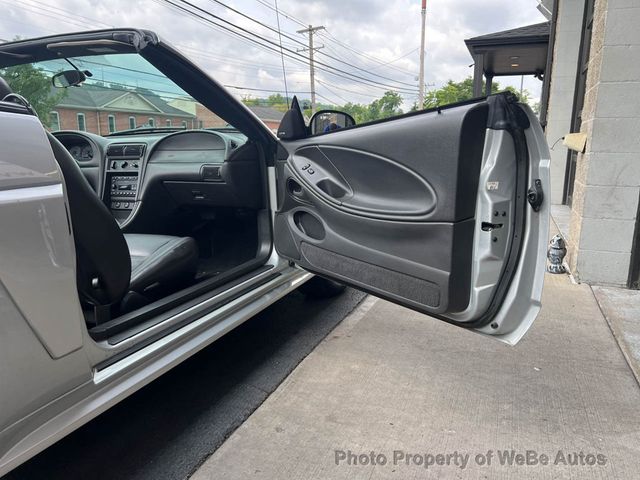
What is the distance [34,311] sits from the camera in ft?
4.41

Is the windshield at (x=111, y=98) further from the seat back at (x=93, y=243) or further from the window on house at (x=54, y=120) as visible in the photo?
the seat back at (x=93, y=243)

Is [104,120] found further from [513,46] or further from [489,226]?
[513,46]

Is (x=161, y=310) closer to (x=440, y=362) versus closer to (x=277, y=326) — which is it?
(x=277, y=326)

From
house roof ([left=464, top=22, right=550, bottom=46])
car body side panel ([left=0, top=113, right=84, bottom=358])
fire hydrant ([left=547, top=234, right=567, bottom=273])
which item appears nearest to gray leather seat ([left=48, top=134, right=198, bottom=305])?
car body side panel ([left=0, top=113, right=84, bottom=358])

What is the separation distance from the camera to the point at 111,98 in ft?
9.89

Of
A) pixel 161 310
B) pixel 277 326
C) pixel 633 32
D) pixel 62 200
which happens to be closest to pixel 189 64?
pixel 62 200

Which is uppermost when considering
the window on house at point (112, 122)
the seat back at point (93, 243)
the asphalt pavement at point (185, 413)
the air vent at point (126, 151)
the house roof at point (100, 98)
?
the house roof at point (100, 98)

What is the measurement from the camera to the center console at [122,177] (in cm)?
333

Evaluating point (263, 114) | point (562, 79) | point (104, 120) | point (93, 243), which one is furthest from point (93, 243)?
point (562, 79)

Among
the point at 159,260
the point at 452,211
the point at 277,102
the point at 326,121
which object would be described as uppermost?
the point at 277,102

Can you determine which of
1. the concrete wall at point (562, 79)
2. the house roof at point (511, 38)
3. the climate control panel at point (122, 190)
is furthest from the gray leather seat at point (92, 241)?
the house roof at point (511, 38)

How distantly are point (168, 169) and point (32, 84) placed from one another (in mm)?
929

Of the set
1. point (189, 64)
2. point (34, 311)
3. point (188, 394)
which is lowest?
point (188, 394)

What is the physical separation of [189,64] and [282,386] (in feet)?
5.51
